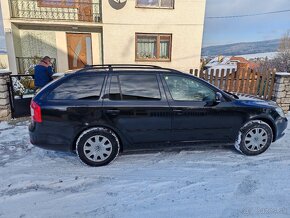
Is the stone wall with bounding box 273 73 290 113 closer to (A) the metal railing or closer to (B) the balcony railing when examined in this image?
(B) the balcony railing

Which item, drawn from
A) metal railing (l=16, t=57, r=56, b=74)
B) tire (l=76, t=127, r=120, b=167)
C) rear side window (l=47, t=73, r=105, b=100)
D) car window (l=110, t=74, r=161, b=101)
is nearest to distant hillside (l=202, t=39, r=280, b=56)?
metal railing (l=16, t=57, r=56, b=74)

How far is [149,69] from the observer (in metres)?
3.63

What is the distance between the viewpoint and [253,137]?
3.80 m

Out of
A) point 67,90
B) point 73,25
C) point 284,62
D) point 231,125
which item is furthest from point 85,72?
point 284,62

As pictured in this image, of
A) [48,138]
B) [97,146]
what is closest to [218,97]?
[97,146]

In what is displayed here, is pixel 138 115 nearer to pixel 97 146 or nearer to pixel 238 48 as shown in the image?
pixel 97 146

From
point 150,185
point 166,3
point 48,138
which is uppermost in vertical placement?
point 166,3

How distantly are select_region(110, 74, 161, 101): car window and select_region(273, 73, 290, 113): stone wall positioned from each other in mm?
4782

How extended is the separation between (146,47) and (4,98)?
754cm

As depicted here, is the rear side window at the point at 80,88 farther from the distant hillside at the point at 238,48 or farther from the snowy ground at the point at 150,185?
the distant hillside at the point at 238,48

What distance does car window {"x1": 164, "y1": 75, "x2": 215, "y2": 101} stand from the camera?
3561mm

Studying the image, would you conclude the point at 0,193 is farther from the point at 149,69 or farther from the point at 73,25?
the point at 73,25

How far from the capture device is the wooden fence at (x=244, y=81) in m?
6.81

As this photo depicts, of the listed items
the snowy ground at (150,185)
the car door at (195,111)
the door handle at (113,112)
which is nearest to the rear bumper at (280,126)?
the snowy ground at (150,185)
